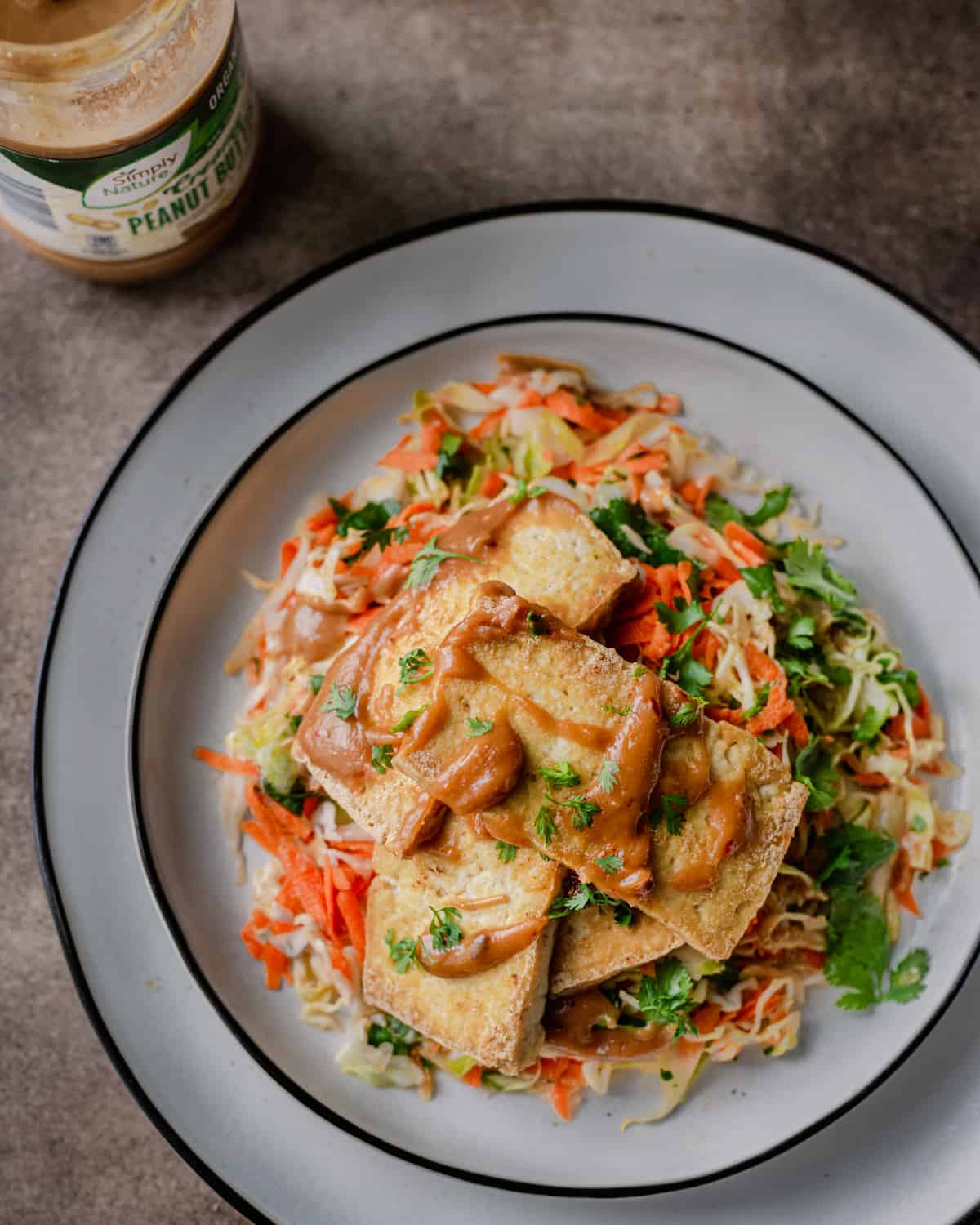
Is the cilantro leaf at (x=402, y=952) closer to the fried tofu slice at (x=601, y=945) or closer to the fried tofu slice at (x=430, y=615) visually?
the fried tofu slice at (x=430, y=615)

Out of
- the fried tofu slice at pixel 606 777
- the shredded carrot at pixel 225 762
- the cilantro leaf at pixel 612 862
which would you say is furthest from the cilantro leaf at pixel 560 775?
the shredded carrot at pixel 225 762

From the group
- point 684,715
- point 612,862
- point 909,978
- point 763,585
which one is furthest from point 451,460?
point 909,978

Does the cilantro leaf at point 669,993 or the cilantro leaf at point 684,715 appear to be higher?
the cilantro leaf at point 684,715

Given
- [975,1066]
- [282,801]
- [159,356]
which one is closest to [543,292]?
[159,356]

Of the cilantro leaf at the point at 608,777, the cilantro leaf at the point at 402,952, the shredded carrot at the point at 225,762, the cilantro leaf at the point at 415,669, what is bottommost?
the shredded carrot at the point at 225,762

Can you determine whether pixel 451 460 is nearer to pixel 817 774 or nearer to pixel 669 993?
pixel 817 774

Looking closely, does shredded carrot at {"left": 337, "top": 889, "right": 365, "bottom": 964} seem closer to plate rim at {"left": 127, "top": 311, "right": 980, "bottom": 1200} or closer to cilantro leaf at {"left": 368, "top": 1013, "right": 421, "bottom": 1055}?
cilantro leaf at {"left": 368, "top": 1013, "right": 421, "bottom": 1055}
